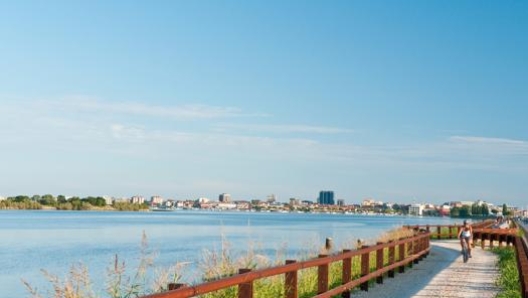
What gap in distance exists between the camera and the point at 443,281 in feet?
71.4

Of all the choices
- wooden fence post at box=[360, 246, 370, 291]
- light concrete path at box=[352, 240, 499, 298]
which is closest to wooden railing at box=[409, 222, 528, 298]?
light concrete path at box=[352, 240, 499, 298]

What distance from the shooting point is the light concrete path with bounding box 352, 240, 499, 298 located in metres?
18.7

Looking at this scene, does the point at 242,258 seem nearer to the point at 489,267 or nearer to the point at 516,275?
the point at 516,275

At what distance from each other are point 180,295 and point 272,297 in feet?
25.3

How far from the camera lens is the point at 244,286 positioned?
10961 mm

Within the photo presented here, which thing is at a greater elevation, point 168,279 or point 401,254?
point 401,254

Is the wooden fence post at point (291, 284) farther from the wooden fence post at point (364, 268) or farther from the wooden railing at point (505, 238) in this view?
the wooden fence post at point (364, 268)

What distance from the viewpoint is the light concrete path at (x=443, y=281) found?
61.2 feet

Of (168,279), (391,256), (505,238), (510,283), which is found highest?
(505,238)

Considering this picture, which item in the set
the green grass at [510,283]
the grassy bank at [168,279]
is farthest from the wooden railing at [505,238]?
the grassy bank at [168,279]

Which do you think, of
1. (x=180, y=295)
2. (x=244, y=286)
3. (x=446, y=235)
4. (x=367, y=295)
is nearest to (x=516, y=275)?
(x=367, y=295)

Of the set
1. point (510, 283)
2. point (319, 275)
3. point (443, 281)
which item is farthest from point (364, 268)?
point (319, 275)

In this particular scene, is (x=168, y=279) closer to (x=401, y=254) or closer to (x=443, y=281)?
(x=443, y=281)

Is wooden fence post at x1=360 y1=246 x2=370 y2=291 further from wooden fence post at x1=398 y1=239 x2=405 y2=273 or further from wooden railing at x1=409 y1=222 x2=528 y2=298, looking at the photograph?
wooden fence post at x1=398 y1=239 x2=405 y2=273
